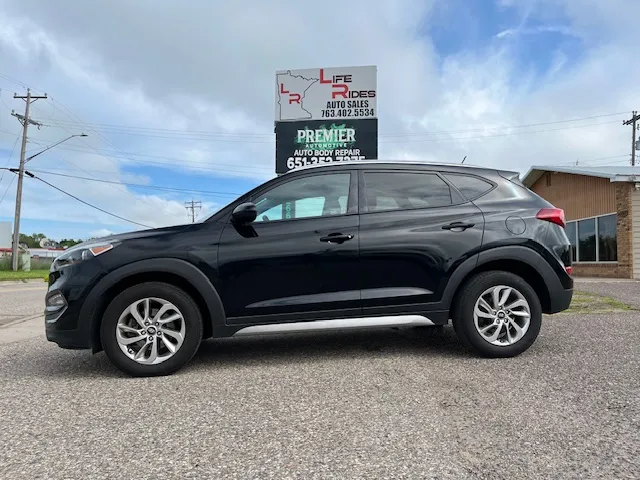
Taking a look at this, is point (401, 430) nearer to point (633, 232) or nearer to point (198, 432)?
point (198, 432)

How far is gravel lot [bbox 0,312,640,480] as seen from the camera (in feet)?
7.80

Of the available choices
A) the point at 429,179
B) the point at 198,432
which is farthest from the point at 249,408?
the point at 429,179

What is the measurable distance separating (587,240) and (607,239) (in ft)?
4.84

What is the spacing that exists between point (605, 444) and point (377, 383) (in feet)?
5.00

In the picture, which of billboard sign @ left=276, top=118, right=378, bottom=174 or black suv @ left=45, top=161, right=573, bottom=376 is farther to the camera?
billboard sign @ left=276, top=118, right=378, bottom=174

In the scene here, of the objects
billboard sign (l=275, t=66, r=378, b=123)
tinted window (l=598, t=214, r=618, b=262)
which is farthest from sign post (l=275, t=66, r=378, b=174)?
tinted window (l=598, t=214, r=618, b=262)

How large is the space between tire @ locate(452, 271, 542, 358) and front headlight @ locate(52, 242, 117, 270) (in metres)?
3.09

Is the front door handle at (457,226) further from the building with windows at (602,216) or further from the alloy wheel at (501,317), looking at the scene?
the building with windows at (602,216)

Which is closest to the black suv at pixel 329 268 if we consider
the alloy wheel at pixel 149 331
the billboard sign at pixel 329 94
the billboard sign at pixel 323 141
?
the alloy wheel at pixel 149 331

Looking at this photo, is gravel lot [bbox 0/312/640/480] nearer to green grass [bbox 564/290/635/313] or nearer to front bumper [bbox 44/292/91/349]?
front bumper [bbox 44/292/91/349]

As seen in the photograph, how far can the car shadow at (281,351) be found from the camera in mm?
4348

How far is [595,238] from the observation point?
17.3 meters

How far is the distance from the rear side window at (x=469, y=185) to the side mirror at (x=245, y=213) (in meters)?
1.92

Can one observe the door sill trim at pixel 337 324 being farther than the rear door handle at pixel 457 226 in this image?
No
